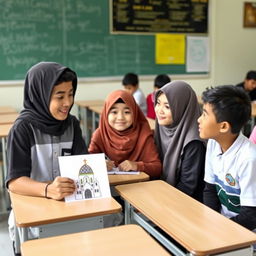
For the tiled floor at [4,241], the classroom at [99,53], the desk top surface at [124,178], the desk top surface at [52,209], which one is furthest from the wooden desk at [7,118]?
the desk top surface at [52,209]

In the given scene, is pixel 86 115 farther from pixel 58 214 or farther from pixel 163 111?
pixel 58 214

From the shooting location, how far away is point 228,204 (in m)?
1.82

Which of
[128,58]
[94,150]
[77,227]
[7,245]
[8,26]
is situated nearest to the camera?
[77,227]

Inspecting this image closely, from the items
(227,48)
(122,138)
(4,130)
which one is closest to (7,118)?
(4,130)

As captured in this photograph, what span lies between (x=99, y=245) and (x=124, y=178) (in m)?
0.77

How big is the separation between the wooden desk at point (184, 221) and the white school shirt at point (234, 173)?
0.80 ft

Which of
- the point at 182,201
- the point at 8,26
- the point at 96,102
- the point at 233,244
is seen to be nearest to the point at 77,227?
the point at 182,201

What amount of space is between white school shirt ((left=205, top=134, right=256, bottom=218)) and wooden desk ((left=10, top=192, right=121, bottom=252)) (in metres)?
0.58

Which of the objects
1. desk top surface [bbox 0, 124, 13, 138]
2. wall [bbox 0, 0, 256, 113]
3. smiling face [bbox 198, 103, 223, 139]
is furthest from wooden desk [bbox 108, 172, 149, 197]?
wall [bbox 0, 0, 256, 113]

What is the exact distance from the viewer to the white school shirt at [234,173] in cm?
164

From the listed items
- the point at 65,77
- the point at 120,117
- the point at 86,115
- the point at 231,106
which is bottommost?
the point at 86,115

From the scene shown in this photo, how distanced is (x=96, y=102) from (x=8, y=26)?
1652 mm

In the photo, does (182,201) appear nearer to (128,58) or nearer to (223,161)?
(223,161)

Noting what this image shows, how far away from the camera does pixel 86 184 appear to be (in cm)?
168
